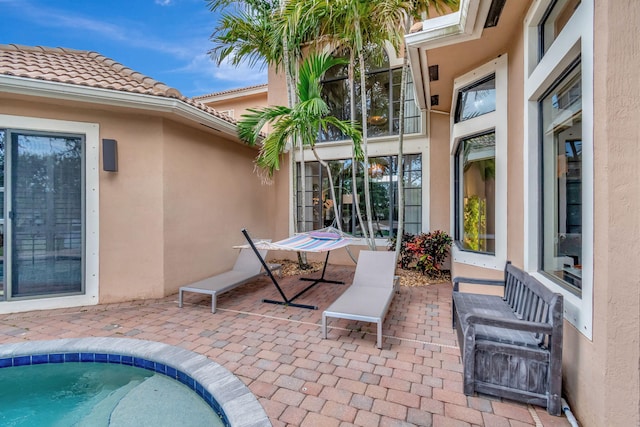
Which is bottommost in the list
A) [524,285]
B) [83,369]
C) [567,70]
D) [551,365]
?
[83,369]

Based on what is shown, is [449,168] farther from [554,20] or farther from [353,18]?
[554,20]

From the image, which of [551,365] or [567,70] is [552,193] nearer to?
[567,70]

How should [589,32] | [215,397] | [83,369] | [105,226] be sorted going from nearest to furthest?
[589,32] → [215,397] → [83,369] → [105,226]

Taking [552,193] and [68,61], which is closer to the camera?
[552,193]

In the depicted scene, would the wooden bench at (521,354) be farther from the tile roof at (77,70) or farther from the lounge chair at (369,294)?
the tile roof at (77,70)

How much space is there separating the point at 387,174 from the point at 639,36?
22.0 ft

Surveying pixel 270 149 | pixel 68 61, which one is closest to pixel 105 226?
pixel 270 149

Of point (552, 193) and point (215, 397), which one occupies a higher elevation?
point (552, 193)

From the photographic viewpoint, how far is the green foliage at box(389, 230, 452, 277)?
6.92 m

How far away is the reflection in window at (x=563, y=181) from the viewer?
256 centimetres

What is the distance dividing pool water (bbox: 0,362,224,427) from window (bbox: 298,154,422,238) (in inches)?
249

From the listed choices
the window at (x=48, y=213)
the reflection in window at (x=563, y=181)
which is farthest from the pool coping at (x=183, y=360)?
the reflection in window at (x=563, y=181)

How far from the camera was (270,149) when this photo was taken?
246 inches

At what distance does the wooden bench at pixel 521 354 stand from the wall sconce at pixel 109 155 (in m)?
5.92
